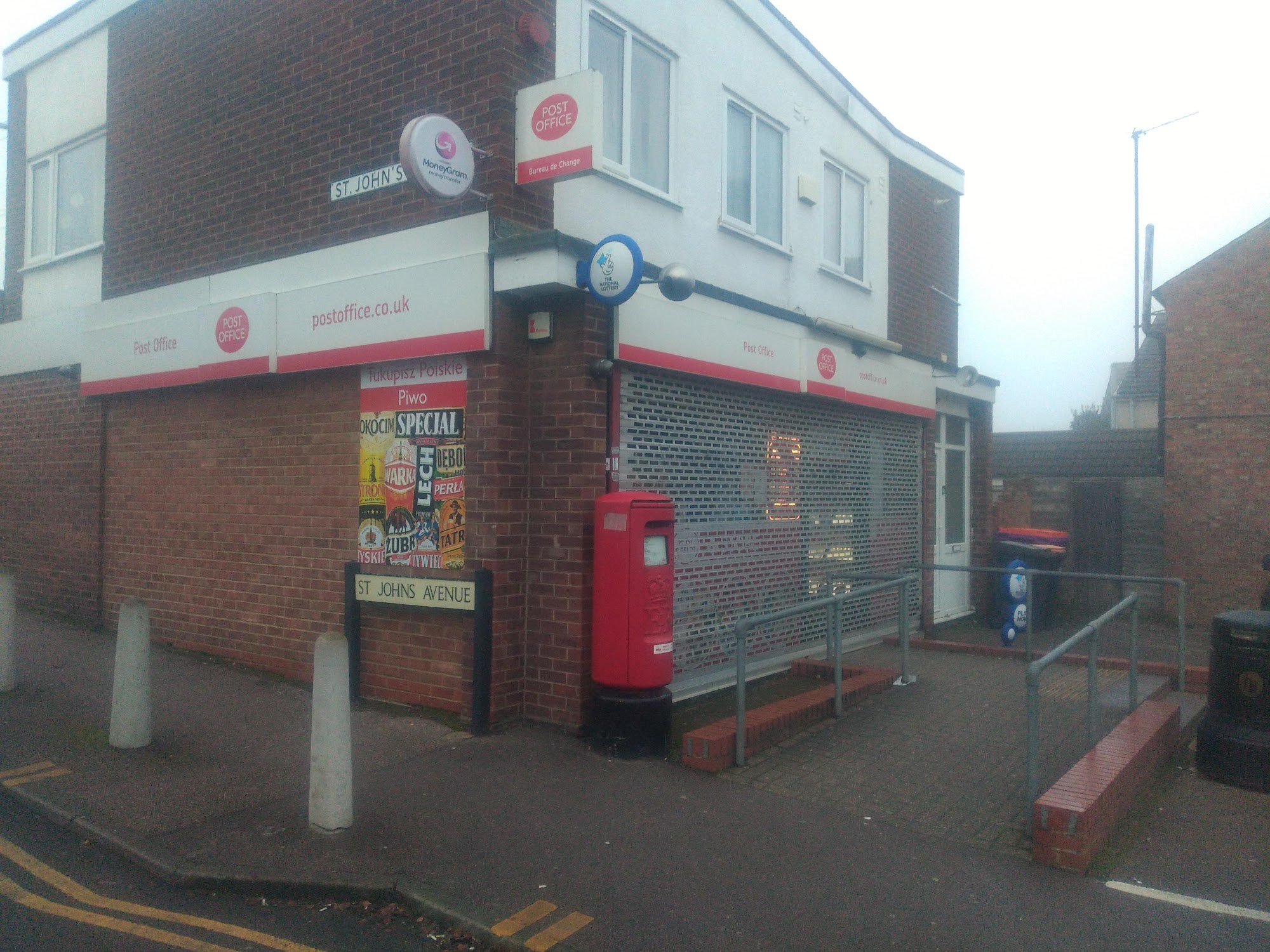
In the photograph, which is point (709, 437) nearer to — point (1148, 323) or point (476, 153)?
point (476, 153)

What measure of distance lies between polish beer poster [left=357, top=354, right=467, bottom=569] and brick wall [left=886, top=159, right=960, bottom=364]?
6479 mm

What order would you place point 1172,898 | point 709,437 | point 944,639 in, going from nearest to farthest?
point 1172,898 → point 709,437 → point 944,639

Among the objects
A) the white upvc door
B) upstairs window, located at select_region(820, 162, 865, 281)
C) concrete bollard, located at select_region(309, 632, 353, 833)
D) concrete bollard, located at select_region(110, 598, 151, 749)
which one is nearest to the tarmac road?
concrete bollard, located at select_region(309, 632, 353, 833)

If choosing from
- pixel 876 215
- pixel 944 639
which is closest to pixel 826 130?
pixel 876 215

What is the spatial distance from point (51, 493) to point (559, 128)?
26.3ft

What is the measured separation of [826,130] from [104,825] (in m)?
9.64

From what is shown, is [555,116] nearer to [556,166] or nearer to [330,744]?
[556,166]

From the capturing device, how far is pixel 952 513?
13.4 metres

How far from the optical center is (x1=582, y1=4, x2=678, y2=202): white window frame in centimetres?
749

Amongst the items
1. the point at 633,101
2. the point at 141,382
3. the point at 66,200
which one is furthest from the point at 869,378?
the point at 66,200

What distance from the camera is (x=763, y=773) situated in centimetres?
606

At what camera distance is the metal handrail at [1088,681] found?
488cm

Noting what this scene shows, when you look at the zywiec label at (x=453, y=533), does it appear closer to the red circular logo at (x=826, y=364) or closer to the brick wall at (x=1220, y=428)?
the red circular logo at (x=826, y=364)

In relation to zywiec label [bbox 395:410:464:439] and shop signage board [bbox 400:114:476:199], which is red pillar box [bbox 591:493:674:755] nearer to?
zywiec label [bbox 395:410:464:439]
